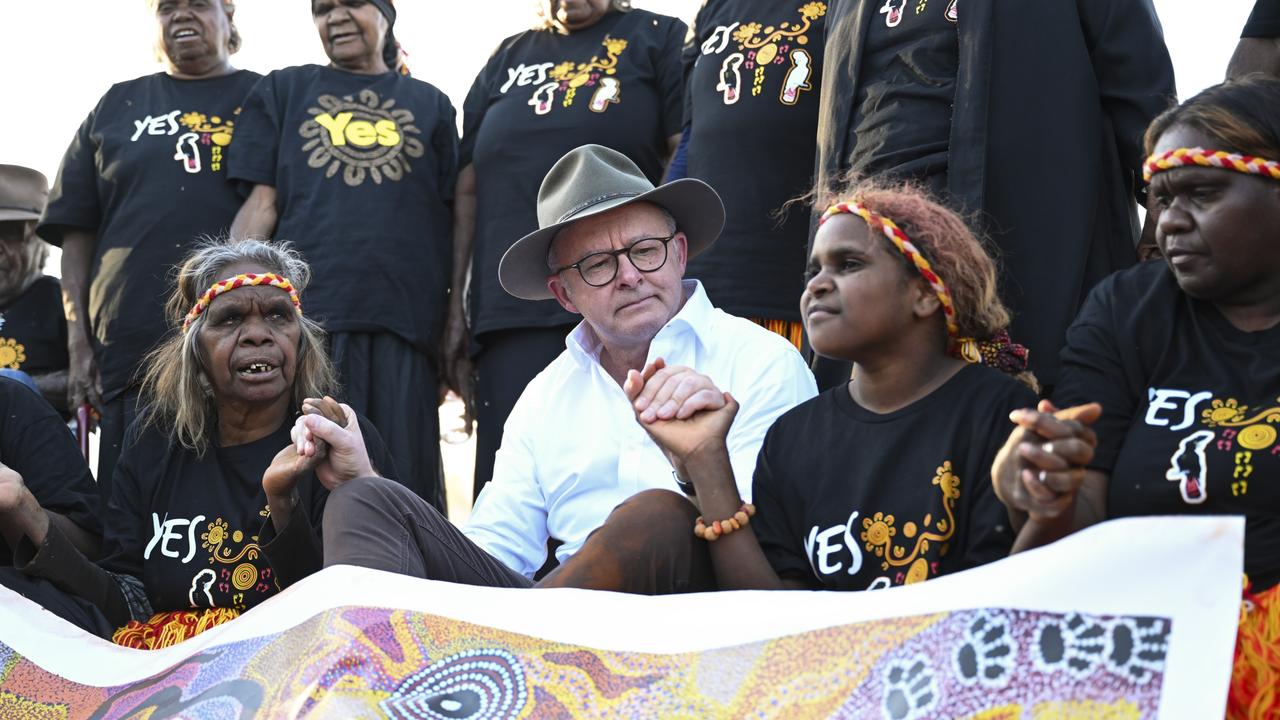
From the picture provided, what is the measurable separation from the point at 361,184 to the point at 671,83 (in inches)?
44.6

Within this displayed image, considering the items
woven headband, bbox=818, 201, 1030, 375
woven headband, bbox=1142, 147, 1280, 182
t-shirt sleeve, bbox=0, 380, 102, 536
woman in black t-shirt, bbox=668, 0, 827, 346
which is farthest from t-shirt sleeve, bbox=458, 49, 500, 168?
woven headband, bbox=1142, 147, 1280, 182

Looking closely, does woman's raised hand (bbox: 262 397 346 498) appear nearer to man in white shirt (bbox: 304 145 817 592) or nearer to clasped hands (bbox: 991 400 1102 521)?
man in white shirt (bbox: 304 145 817 592)

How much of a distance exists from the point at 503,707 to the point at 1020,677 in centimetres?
84

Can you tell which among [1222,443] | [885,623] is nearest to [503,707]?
[885,623]

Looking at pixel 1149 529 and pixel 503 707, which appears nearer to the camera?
pixel 1149 529

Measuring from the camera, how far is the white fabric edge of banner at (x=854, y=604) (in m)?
2.18

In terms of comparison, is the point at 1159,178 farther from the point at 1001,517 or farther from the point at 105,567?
the point at 105,567

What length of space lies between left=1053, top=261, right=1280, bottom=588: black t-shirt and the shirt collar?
1079 millimetres

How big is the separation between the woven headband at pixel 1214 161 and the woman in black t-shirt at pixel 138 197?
140 inches

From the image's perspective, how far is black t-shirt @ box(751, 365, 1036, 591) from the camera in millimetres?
2928

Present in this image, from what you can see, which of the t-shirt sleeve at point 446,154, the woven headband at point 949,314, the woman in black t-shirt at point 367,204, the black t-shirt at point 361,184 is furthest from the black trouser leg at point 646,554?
the t-shirt sleeve at point 446,154

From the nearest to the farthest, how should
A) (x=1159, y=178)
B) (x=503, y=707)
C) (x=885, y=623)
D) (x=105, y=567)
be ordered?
(x=885, y=623) → (x=503, y=707) → (x=1159, y=178) → (x=105, y=567)

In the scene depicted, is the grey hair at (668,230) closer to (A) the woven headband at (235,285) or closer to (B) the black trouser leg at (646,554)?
(A) the woven headband at (235,285)

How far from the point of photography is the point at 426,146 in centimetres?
557
